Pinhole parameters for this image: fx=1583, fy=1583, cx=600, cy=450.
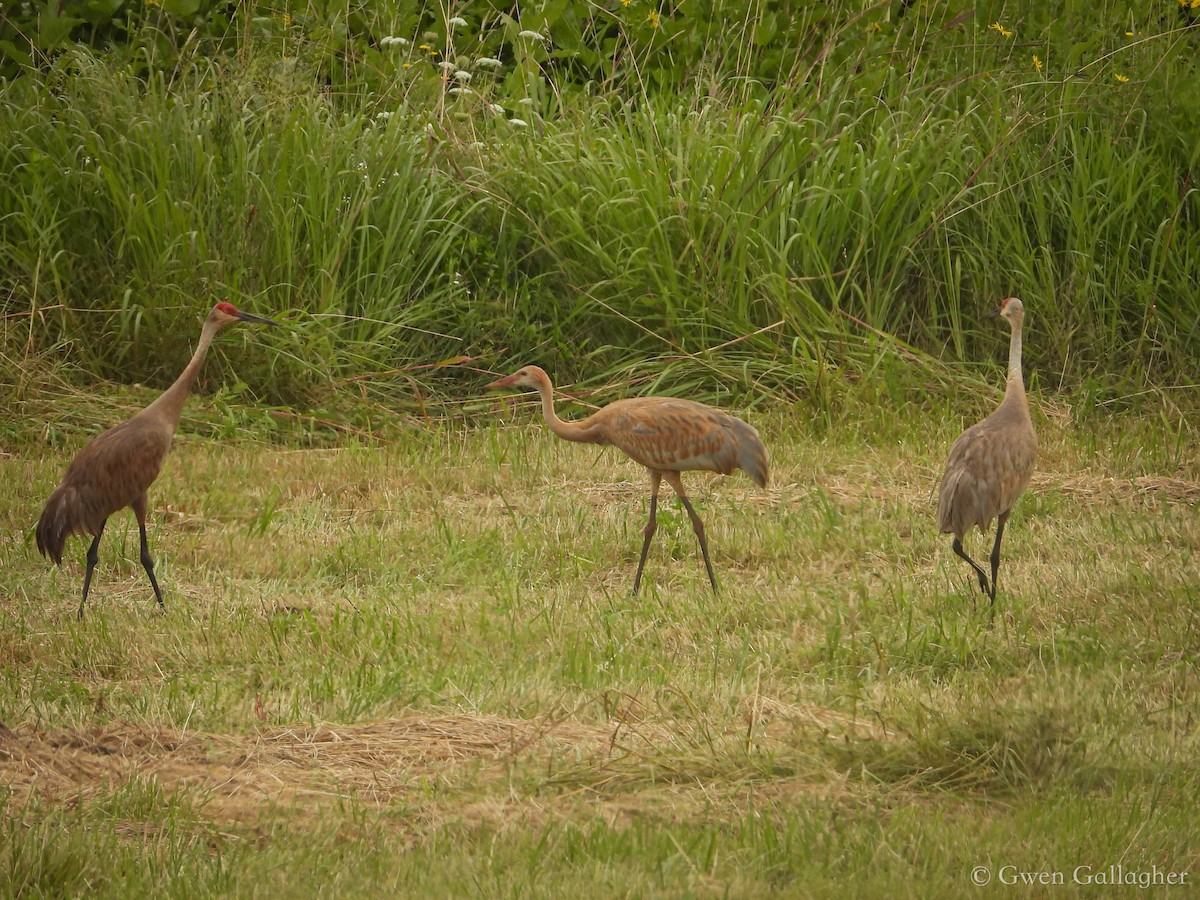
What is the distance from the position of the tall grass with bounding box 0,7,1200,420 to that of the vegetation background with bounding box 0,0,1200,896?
4 centimetres

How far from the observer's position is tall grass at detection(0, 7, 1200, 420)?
916cm

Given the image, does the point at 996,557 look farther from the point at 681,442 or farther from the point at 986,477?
the point at 681,442

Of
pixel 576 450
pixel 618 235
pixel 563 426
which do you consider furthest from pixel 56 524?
pixel 618 235

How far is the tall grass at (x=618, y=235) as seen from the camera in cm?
916

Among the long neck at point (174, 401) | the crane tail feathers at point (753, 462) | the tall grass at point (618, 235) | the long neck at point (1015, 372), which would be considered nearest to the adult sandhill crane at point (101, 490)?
the long neck at point (174, 401)

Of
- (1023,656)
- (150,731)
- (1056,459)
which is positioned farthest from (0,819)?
(1056,459)

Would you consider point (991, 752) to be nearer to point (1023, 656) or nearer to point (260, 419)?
point (1023, 656)

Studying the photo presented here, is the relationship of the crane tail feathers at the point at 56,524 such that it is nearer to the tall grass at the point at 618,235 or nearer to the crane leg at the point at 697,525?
the crane leg at the point at 697,525

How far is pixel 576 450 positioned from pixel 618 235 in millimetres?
1555

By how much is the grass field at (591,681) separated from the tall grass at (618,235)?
3.16 feet

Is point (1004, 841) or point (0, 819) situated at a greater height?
point (1004, 841)

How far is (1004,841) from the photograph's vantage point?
156 inches

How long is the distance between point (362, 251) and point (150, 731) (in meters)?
5.22

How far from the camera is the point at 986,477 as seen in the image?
6039 millimetres
